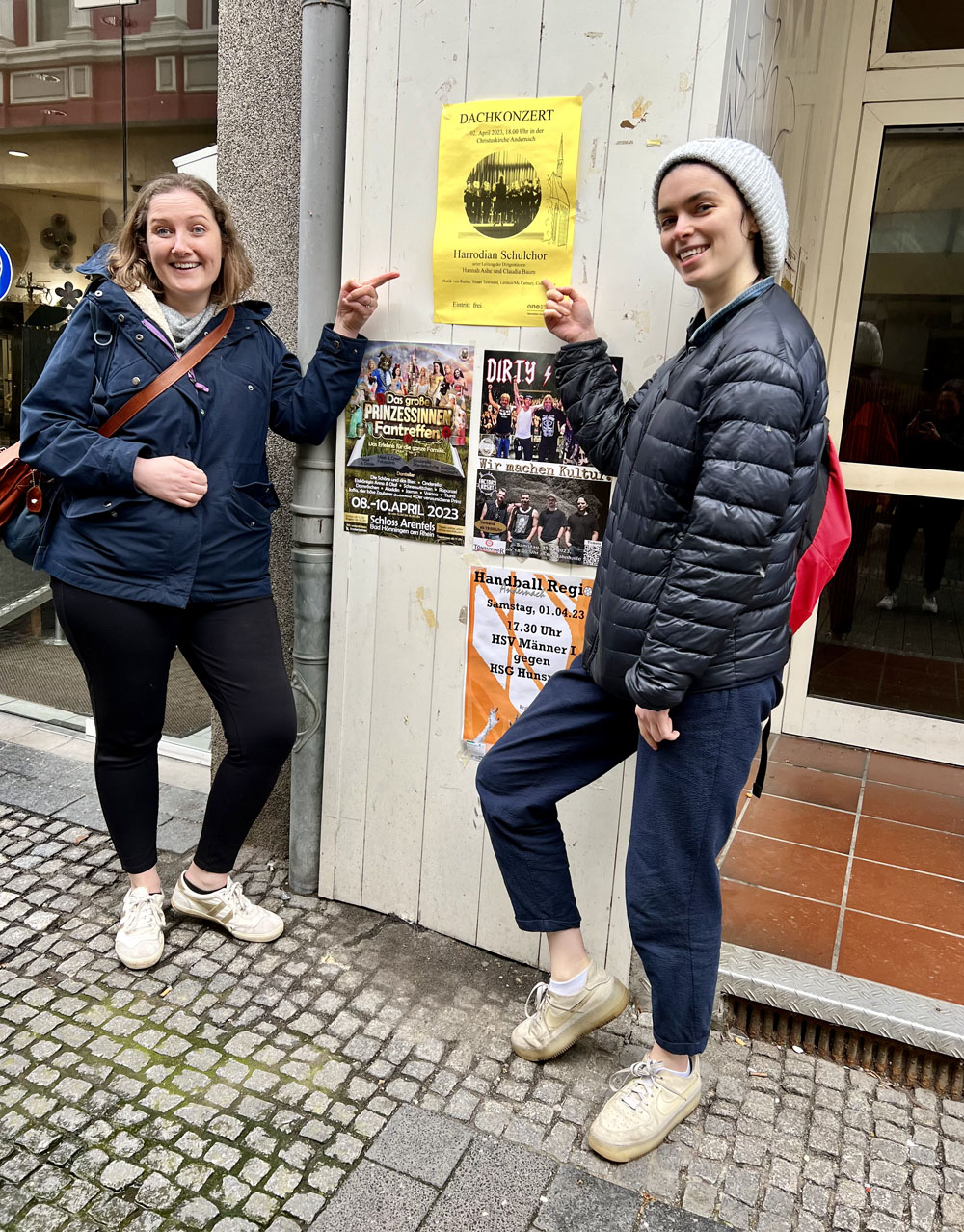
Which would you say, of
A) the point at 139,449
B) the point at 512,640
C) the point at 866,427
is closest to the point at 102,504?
the point at 139,449

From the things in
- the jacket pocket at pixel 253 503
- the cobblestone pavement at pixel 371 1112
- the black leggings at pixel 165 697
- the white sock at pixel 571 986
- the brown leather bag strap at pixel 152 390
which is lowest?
the cobblestone pavement at pixel 371 1112

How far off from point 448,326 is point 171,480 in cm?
86

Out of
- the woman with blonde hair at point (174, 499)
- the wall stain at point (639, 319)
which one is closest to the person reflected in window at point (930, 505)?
the wall stain at point (639, 319)

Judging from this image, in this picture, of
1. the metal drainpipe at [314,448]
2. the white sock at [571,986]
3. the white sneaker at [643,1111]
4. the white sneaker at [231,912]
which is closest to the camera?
the white sneaker at [643,1111]

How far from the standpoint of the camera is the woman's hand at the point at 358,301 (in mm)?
2740

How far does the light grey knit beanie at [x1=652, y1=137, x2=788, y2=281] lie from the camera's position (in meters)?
1.87

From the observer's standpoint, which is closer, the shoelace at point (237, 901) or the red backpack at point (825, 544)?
the red backpack at point (825, 544)

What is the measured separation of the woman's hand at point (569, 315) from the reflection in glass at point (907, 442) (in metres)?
2.29

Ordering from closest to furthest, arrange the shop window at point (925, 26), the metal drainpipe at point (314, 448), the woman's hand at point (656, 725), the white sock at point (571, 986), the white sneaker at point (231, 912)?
1. the woman's hand at point (656, 725)
2. the white sock at point (571, 986)
3. the metal drainpipe at point (314, 448)
4. the white sneaker at point (231, 912)
5. the shop window at point (925, 26)

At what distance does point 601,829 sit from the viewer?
269cm

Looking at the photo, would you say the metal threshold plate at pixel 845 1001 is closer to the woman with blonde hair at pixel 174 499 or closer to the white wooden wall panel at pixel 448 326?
the white wooden wall panel at pixel 448 326

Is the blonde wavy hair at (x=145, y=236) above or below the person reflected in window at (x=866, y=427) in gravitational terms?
above

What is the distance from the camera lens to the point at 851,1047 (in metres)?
2.60

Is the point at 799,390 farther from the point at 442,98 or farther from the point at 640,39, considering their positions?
the point at 442,98
